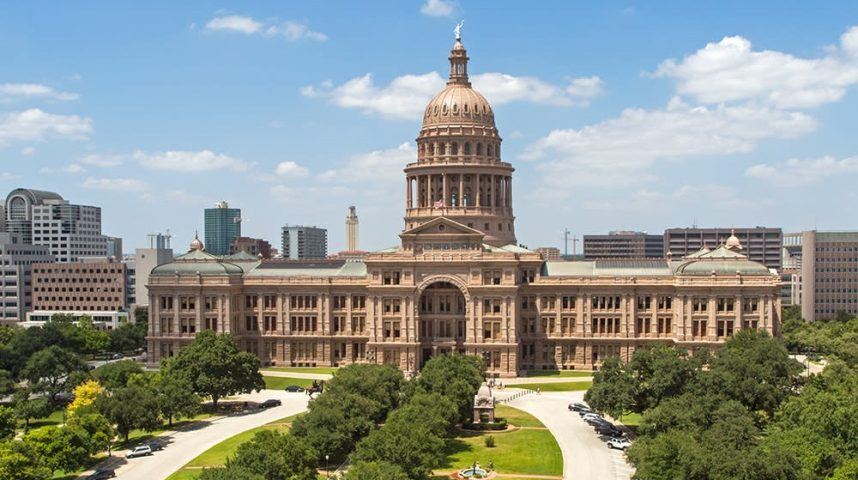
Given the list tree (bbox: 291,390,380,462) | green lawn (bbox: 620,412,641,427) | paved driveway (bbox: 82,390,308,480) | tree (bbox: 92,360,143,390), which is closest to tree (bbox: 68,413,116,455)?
paved driveway (bbox: 82,390,308,480)

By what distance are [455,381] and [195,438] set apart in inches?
1236

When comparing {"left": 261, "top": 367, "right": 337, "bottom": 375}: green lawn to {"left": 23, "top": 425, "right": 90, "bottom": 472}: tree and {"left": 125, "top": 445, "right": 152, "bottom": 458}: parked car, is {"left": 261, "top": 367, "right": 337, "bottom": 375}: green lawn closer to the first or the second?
{"left": 125, "top": 445, "right": 152, "bottom": 458}: parked car

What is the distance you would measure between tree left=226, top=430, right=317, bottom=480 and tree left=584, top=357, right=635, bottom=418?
3777cm

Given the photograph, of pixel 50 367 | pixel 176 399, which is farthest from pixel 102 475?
pixel 50 367

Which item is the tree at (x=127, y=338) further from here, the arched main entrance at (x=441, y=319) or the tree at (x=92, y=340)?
the arched main entrance at (x=441, y=319)

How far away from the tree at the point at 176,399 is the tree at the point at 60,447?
1728 cm

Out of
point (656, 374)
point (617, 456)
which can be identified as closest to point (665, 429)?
point (617, 456)

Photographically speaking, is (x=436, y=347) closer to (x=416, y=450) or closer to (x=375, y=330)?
(x=375, y=330)

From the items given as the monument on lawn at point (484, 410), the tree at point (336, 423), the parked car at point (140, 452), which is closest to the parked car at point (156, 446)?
the parked car at point (140, 452)

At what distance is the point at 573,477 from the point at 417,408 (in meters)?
16.7

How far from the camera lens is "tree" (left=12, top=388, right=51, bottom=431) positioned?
106m

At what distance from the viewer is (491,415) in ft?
357

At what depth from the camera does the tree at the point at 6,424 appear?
9250 cm

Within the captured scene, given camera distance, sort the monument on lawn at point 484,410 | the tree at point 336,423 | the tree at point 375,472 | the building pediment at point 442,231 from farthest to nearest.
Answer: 1. the building pediment at point 442,231
2. the monument on lawn at point 484,410
3. the tree at point 336,423
4. the tree at point 375,472
